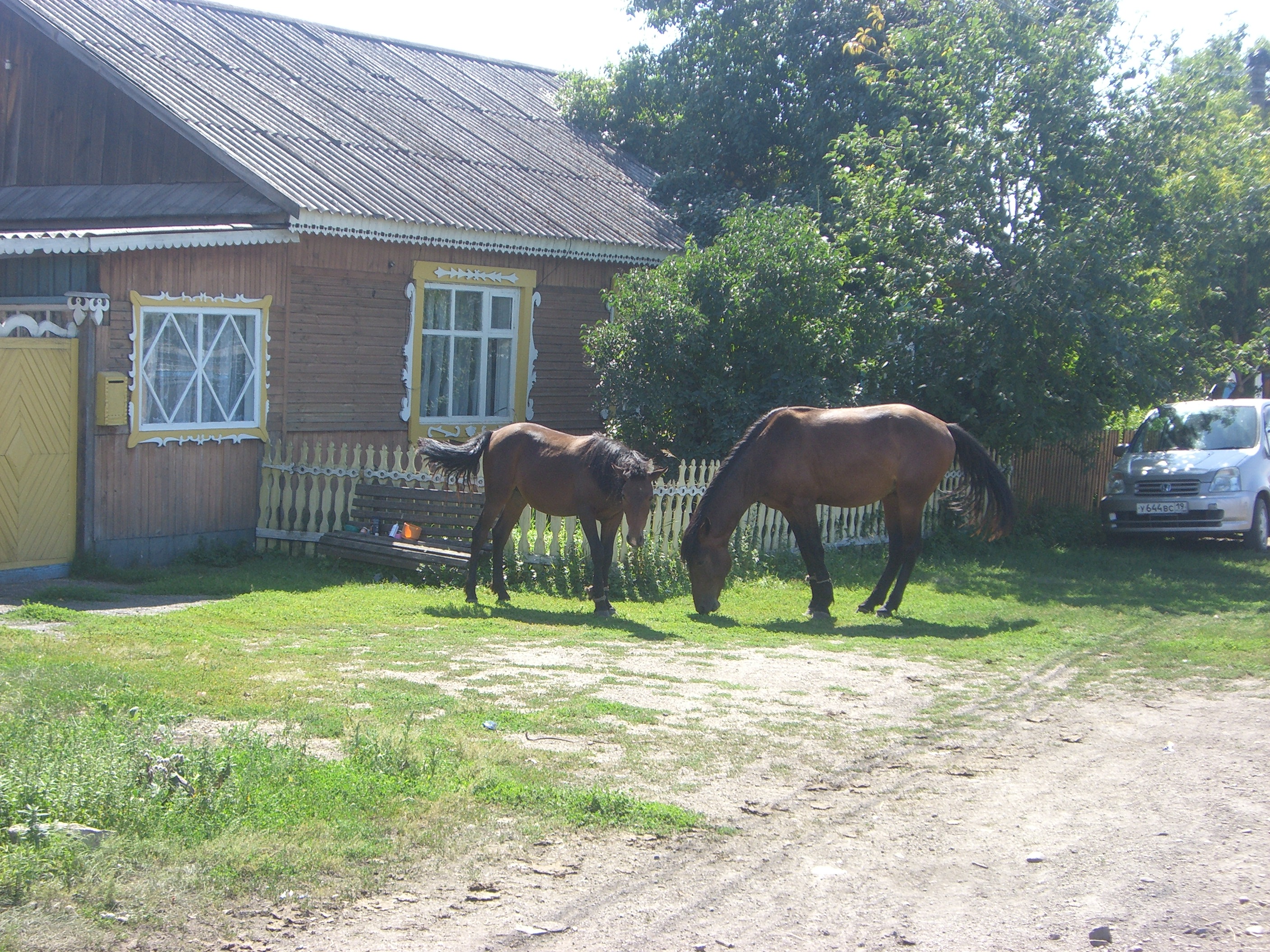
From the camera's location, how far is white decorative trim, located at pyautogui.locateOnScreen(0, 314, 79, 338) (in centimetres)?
1105

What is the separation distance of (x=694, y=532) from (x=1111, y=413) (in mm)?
8724

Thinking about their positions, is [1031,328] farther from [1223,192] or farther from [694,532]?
[1223,192]

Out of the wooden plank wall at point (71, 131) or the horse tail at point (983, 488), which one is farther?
the wooden plank wall at point (71, 131)

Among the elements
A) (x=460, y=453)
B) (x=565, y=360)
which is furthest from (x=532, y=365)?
(x=460, y=453)

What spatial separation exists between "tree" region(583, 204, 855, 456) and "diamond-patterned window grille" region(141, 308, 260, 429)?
14.0 feet

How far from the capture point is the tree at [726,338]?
47.2ft

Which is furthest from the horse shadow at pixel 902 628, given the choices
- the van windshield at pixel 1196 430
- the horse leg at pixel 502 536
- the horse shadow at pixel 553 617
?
the van windshield at pixel 1196 430

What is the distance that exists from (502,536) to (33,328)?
16.0 ft

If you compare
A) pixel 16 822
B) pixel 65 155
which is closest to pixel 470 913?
pixel 16 822

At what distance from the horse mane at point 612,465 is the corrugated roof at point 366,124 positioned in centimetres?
474

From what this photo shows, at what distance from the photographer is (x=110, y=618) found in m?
9.52

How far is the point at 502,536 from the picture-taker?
11.4 metres

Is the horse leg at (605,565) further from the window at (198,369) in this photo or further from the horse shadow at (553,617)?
the window at (198,369)

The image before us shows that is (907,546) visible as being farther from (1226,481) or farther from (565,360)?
(565,360)
